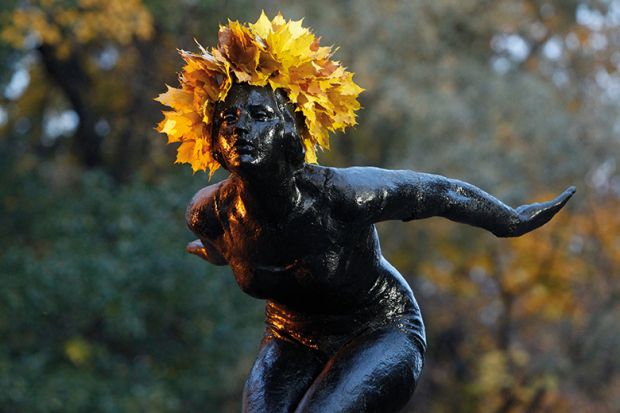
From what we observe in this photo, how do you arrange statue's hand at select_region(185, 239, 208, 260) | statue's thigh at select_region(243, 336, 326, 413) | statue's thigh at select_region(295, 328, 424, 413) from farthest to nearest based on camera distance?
statue's hand at select_region(185, 239, 208, 260) < statue's thigh at select_region(243, 336, 326, 413) < statue's thigh at select_region(295, 328, 424, 413)

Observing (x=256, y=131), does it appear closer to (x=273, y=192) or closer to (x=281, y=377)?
(x=273, y=192)

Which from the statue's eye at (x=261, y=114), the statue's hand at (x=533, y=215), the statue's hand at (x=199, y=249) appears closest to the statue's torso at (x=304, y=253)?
the statue's eye at (x=261, y=114)

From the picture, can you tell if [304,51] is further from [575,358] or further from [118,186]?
[575,358]

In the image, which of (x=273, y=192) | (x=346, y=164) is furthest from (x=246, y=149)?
(x=346, y=164)

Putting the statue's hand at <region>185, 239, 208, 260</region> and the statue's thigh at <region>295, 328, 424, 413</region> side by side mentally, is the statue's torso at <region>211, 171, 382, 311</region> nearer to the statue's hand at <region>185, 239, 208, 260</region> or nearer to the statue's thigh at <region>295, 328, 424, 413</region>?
the statue's thigh at <region>295, 328, 424, 413</region>

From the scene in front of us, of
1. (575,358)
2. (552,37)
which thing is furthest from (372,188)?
(552,37)

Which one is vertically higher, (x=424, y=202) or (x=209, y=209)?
(x=209, y=209)

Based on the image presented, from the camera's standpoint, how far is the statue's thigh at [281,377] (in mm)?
4461

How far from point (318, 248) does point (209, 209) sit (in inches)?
23.1

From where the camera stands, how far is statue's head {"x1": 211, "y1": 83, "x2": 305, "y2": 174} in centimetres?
420

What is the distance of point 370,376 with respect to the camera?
13.9 ft

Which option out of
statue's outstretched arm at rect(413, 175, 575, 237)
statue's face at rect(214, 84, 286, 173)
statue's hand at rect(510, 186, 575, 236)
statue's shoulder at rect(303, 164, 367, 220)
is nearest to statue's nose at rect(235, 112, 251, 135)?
statue's face at rect(214, 84, 286, 173)

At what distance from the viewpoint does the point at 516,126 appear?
18.5 meters

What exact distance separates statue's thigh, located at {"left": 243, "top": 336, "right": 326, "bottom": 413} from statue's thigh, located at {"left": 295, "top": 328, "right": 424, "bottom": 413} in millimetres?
179
